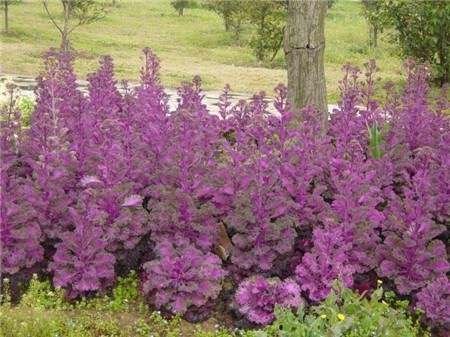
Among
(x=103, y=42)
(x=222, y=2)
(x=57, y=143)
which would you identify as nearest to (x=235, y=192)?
(x=57, y=143)

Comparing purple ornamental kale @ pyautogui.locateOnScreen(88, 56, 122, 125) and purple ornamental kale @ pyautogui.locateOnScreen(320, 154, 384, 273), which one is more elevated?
purple ornamental kale @ pyautogui.locateOnScreen(88, 56, 122, 125)

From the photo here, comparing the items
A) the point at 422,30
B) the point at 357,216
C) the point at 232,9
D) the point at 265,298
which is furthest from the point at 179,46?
the point at 265,298

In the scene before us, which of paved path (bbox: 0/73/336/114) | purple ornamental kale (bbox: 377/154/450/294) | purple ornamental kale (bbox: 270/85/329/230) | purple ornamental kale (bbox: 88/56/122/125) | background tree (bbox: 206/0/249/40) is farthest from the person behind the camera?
background tree (bbox: 206/0/249/40)

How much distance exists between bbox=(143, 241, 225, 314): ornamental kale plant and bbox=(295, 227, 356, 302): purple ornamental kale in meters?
0.51

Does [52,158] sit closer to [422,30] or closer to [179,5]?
[422,30]

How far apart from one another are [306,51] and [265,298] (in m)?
3.12

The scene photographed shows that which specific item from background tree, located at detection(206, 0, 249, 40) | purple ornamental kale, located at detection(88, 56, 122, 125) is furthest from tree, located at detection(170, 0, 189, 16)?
purple ornamental kale, located at detection(88, 56, 122, 125)

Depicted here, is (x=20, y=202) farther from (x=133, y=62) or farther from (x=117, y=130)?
(x=133, y=62)

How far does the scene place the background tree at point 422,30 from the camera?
507 inches

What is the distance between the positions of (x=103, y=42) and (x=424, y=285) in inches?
749

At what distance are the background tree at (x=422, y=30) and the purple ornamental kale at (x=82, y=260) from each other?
34.0 feet

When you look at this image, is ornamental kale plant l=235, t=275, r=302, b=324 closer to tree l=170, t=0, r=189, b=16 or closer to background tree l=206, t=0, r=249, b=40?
background tree l=206, t=0, r=249, b=40

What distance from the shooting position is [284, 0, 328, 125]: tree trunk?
20.5ft

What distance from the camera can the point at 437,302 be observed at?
3.94m
